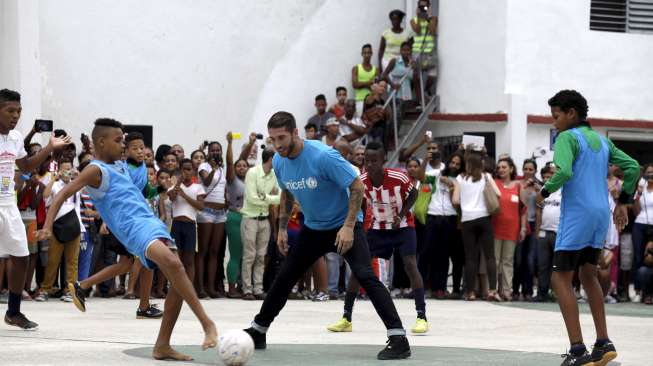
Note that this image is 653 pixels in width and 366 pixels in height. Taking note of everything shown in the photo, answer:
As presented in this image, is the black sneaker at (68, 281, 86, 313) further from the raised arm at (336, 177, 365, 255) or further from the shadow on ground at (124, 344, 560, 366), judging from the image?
the raised arm at (336, 177, 365, 255)

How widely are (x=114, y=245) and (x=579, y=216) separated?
692 cm

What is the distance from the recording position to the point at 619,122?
2244 cm

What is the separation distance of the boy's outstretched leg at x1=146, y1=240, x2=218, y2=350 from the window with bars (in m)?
15.1

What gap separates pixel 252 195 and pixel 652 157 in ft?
30.3

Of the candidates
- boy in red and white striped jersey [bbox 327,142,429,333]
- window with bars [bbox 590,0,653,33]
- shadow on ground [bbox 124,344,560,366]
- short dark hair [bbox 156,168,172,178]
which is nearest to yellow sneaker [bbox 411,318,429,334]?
boy in red and white striped jersey [bbox 327,142,429,333]

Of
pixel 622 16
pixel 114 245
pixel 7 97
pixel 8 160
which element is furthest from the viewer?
pixel 622 16

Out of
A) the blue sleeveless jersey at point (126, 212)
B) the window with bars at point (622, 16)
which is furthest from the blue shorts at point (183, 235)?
the window with bars at point (622, 16)

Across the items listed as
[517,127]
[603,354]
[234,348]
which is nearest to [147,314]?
[234,348]

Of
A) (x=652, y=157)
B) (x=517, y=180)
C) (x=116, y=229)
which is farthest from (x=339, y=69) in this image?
(x=116, y=229)

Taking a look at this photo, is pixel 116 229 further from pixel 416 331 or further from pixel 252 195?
pixel 252 195

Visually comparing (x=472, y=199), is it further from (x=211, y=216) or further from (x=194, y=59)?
(x=194, y=59)

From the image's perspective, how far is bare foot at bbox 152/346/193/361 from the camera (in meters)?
9.10

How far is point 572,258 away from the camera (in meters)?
9.15

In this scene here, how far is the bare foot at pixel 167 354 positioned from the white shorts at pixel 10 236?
283cm
